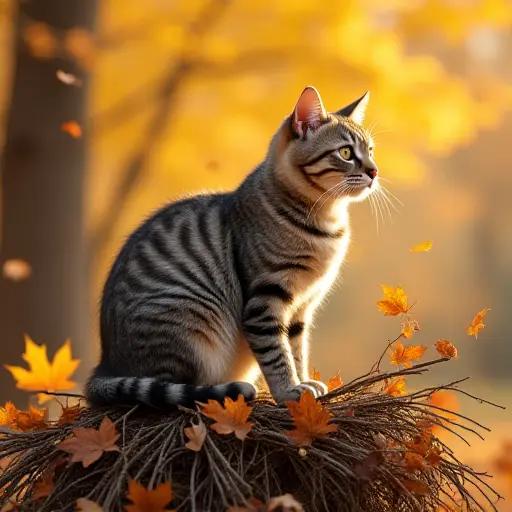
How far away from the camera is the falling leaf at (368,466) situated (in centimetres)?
209

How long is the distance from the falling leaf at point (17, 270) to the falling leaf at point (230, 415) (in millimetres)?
3375

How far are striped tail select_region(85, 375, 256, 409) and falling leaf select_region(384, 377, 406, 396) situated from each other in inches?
17.1

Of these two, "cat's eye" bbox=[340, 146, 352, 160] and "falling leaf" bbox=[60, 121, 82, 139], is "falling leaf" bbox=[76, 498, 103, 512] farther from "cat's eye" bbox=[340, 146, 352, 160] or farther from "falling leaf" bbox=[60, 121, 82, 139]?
"falling leaf" bbox=[60, 121, 82, 139]

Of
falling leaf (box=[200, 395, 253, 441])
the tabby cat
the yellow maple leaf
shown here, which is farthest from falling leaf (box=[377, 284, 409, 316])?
the yellow maple leaf

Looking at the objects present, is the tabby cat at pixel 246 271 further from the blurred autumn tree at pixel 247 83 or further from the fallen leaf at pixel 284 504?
the blurred autumn tree at pixel 247 83

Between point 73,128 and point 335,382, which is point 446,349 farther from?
point 73,128

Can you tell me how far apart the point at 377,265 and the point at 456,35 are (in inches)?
338

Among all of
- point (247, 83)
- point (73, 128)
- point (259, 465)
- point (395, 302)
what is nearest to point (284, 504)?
point (259, 465)

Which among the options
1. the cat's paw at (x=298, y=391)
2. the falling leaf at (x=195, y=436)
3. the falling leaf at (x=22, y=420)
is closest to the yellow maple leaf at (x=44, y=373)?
the falling leaf at (x=22, y=420)

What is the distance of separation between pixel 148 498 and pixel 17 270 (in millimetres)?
3568

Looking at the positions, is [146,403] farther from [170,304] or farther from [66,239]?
[66,239]

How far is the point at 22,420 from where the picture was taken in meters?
2.51

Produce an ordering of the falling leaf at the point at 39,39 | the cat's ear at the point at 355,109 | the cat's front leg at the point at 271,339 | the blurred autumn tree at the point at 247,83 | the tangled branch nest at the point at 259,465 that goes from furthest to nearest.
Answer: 1. the blurred autumn tree at the point at 247,83
2. the falling leaf at the point at 39,39
3. the cat's ear at the point at 355,109
4. the cat's front leg at the point at 271,339
5. the tangled branch nest at the point at 259,465

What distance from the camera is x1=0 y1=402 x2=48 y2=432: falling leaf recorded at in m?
2.49
